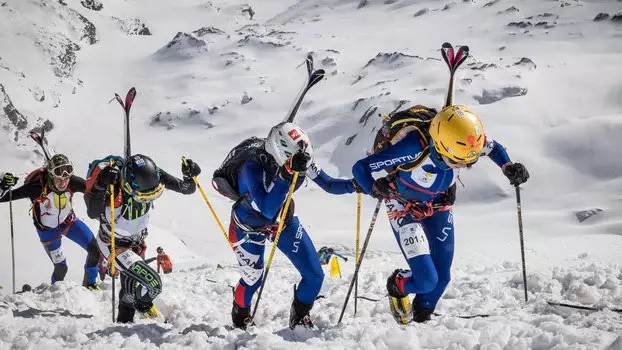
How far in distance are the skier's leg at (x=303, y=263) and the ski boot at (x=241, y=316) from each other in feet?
2.10

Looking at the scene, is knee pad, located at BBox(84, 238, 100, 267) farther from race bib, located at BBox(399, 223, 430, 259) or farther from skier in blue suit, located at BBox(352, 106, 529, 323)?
race bib, located at BBox(399, 223, 430, 259)

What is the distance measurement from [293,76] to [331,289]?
65.2 meters

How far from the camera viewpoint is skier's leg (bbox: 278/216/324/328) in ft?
22.2

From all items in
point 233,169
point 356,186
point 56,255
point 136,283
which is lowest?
→ point 56,255

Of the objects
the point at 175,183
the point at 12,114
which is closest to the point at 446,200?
the point at 175,183

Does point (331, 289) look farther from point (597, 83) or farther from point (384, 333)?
point (597, 83)

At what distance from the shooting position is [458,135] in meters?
6.06

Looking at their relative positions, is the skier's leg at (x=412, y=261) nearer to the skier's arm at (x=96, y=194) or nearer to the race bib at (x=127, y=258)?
the race bib at (x=127, y=258)

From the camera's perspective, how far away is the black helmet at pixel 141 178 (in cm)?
702

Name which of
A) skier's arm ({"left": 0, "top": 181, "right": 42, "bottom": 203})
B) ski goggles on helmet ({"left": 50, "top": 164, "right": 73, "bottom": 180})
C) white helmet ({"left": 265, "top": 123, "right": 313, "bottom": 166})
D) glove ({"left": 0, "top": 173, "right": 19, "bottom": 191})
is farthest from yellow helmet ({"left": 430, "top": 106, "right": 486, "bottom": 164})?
skier's arm ({"left": 0, "top": 181, "right": 42, "bottom": 203})

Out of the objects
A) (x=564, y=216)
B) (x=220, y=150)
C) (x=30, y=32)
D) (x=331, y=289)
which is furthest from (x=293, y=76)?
(x=331, y=289)

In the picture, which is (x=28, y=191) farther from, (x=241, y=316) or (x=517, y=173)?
(x=517, y=173)

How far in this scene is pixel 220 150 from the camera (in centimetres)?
5528

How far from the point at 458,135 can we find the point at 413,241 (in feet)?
4.67
